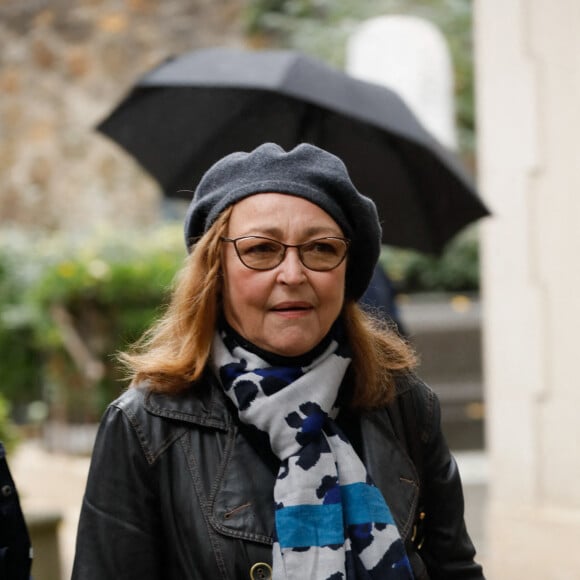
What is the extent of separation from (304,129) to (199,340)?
2215mm

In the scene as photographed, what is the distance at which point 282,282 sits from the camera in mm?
2084

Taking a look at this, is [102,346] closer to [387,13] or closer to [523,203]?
[523,203]

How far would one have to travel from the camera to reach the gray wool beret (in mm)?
2107

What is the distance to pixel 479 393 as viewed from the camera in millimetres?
9594

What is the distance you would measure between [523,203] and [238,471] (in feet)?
12.6

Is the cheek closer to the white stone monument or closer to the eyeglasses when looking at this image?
the eyeglasses

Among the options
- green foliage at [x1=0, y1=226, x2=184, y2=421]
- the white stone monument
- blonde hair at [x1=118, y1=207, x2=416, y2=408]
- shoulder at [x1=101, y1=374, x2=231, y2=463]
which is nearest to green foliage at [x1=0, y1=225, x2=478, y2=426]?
green foliage at [x1=0, y1=226, x2=184, y2=421]

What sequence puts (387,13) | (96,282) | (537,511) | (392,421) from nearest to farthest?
(392,421), (537,511), (96,282), (387,13)

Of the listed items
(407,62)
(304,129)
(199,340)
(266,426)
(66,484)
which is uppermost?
(407,62)

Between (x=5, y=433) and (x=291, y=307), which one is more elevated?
(x=291, y=307)

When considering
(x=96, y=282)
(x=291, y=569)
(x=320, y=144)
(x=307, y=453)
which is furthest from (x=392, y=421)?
(x=96, y=282)

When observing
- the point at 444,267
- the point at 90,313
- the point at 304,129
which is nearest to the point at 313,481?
the point at 304,129

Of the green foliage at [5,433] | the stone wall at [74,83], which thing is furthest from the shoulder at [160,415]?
the stone wall at [74,83]

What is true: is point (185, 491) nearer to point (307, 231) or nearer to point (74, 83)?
point (307, 231)
